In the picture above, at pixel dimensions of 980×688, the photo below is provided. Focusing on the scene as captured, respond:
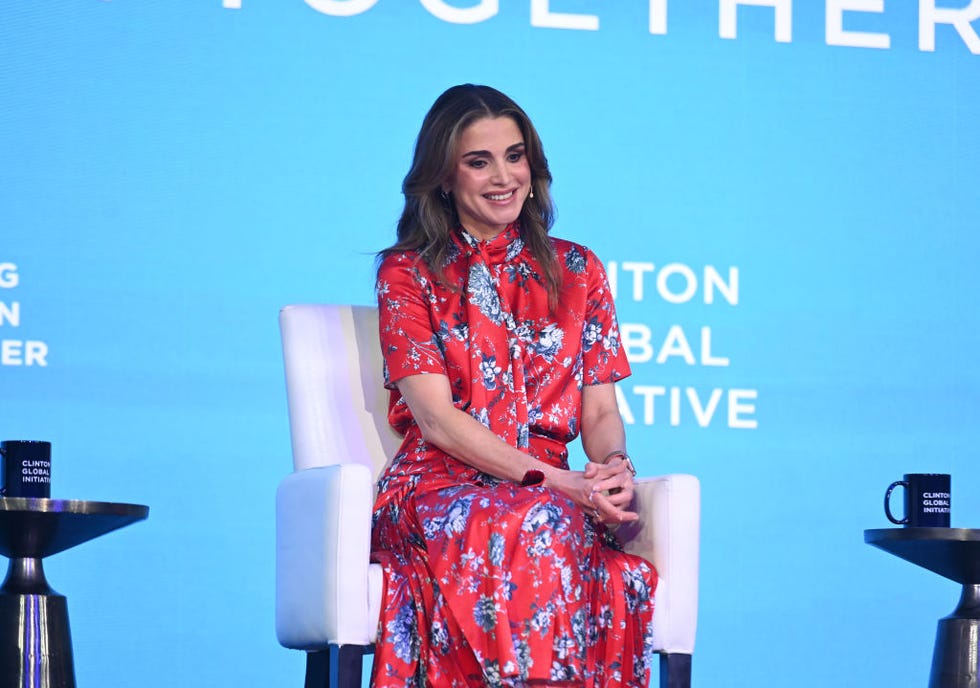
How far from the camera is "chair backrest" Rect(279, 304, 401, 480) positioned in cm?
299

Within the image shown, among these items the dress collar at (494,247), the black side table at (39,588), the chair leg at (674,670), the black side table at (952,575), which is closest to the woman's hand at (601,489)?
the chair leg at (674,670)

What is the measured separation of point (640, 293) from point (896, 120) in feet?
2.71

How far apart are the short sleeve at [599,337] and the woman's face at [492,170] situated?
0.19 metres

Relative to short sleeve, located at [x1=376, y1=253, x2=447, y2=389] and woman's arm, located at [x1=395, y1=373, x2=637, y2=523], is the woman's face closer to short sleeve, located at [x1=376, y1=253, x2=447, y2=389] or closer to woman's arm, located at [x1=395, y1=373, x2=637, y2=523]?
short sleeve, located at [x1=376, y1=253, x2=447, y2=389]

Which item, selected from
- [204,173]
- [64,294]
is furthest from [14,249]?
[204,173]

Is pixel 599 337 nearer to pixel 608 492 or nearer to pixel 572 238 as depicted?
pixel 608 492

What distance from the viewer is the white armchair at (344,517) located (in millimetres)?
2541

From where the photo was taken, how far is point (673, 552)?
2686mm

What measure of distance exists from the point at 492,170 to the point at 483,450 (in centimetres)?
55

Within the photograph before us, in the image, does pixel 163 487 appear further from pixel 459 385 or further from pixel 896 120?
pixel 896 120

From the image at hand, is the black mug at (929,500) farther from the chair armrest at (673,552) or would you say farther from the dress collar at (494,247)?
the dress collar at (494,247)

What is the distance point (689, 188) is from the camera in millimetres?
3902

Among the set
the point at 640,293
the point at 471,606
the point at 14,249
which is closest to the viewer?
the point at 471,606

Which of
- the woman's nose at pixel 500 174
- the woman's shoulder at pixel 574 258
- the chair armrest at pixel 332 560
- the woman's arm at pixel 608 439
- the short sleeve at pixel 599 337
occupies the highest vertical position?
the woman's nose at pixel 500 174
